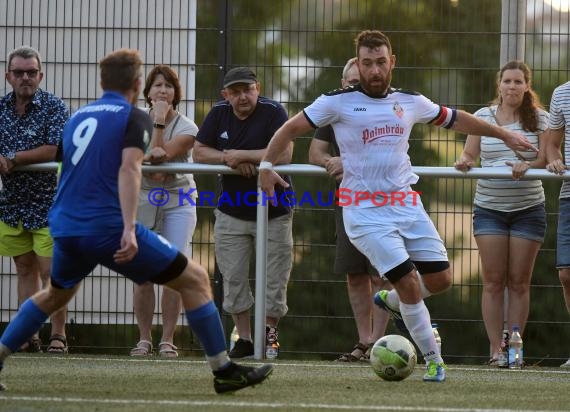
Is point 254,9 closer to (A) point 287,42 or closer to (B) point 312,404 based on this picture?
(A) point 287,42

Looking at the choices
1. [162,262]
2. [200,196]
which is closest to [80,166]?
[162,262]

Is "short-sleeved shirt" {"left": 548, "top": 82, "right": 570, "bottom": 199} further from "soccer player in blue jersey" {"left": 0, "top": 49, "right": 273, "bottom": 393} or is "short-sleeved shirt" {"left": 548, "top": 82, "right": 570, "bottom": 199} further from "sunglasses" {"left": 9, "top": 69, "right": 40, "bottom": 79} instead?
"sunglasses" {"left": 9, "top": 69, "right": 40, "bottom": 79}

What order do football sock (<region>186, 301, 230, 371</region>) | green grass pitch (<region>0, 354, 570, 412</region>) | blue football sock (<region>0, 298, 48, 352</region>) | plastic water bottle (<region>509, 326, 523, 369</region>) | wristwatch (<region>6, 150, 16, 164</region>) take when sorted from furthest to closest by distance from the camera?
wristwatch (<region>6, 150, 16, 164</region>), plastic water bottle (<region>509, 326, 523, 369</region>), blue football sock (<region>0, 298, 48, 352</region>), football sock (<region>186, 301, 230, 371</region>), green grass pitch (<region>0, 354, 570, 412</region>)

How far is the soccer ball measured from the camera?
8.22 metres

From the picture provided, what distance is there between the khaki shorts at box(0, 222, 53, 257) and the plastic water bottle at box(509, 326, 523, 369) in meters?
3.38

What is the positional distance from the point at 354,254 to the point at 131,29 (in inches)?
117

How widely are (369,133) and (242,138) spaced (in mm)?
1862

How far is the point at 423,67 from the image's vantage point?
449 inches

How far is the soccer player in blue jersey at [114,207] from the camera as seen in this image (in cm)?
676

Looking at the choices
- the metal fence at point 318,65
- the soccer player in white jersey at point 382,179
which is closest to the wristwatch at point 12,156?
the metal fence at point 318,65

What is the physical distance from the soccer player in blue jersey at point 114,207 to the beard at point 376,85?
6.07 feet

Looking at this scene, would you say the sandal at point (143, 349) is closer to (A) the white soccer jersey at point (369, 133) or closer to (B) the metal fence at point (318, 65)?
(B) the metal fence at point (318, 65)

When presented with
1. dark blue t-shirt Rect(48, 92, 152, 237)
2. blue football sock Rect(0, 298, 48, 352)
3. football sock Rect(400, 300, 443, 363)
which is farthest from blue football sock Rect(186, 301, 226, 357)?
football sock Rect(400, 300, 443, 363)

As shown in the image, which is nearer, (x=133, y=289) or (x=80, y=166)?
(x=80, y=166)
